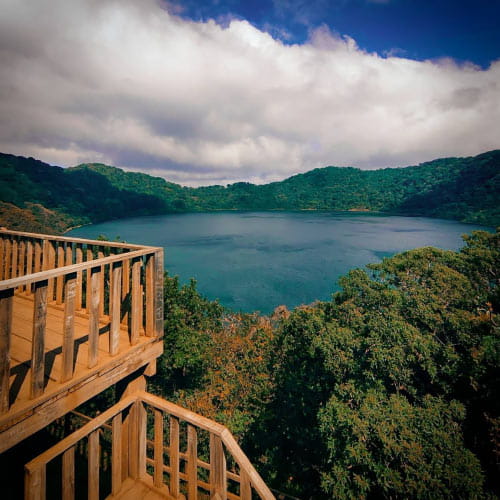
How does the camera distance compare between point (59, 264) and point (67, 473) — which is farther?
point (59, 264)

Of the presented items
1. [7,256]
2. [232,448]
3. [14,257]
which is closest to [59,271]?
[232,448]

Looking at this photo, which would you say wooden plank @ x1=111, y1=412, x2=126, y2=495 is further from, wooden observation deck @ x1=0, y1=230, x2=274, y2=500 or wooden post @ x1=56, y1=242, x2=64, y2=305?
wooden post @ x1=56, y1=242, x2=64, y2=305

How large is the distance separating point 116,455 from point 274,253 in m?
59.3

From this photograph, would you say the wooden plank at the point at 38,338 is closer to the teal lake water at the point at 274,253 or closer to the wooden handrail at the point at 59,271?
Result: the wooden handrail at the point at 59,271

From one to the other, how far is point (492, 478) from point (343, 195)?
159133mm

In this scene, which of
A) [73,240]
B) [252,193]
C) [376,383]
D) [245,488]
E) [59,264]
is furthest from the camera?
[252,193]

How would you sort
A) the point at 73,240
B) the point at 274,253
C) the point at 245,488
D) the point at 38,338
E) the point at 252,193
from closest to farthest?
the point at 38,338
the point at 245,488
the point at 73,240
the point at 274,253
the point at 252,193

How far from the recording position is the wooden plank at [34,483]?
1759 mm

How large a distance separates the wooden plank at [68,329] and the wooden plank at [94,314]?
0.58 ft

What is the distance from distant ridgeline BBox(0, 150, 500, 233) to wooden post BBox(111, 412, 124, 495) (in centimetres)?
5596

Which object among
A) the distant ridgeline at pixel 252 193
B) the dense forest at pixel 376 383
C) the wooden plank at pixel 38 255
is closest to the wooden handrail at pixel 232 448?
the wooden plank at pixel 38 255

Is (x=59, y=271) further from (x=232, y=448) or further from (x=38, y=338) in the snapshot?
(x=232, y=448)

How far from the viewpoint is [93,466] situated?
233cm

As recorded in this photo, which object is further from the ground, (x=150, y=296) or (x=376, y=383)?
(x=150, y=296)
